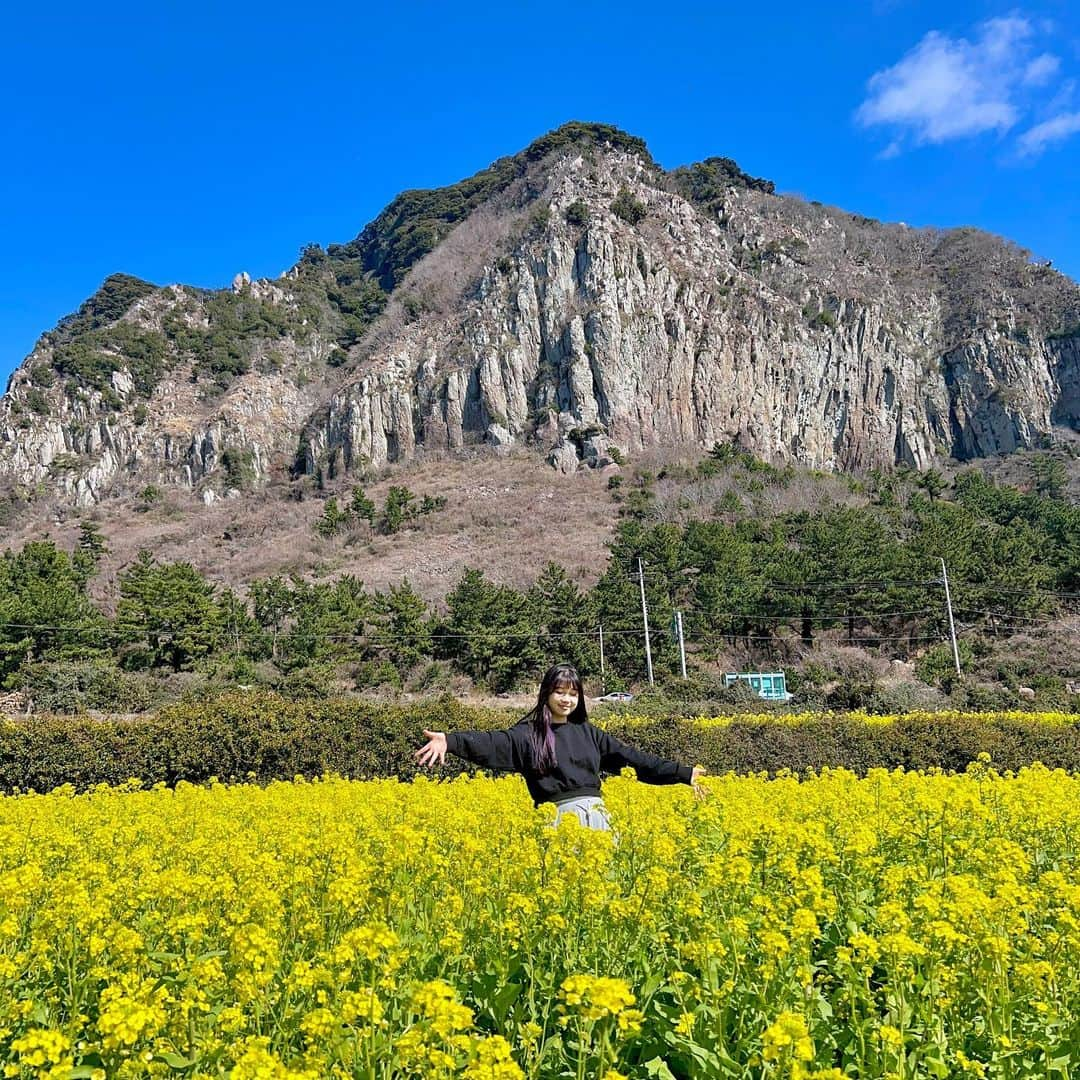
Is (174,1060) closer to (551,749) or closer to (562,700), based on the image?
(551,749)

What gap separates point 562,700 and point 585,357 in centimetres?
8121

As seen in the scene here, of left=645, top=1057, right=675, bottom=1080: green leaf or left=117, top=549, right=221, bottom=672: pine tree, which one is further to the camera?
left=117, top=549, right=221, bottom=672: pine tree

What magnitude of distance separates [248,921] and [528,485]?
70024 mm

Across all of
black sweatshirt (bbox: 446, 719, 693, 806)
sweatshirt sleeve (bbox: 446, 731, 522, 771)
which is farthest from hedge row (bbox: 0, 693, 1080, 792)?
sweatshirt sleeve (bbox: 446, 731, 522, 771)

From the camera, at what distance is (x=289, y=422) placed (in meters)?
96.8

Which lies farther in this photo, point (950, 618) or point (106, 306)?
point (106, 306)

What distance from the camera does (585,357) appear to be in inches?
3307

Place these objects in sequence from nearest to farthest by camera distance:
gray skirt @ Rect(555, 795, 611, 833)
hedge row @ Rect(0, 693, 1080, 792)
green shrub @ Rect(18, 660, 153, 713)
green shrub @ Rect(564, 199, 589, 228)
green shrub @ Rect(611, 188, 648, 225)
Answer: gray skirt @ Rect(555, 795, 611, 833) < hedge row @ Rect(0, 693, 1080, 792) < green shrub @ Rect(18, 660, 153, 713) < green shrub @ Rect(564, 199, 589, 228) < green shrub @ Rect(611, 188, 648, 225)

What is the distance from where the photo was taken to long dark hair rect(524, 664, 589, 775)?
536 cm

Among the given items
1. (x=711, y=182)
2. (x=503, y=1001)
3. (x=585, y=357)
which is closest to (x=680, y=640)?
(x=503, y=1001)

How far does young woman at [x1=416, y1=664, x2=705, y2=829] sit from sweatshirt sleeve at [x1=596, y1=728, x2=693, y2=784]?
53 millimetres

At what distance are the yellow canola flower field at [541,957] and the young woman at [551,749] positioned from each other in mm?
310

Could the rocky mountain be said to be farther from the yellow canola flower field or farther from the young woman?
the yellow canola flower field

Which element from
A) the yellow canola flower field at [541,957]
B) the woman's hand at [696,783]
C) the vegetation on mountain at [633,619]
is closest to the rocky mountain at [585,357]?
the vegetation on mountain at [633,619]
